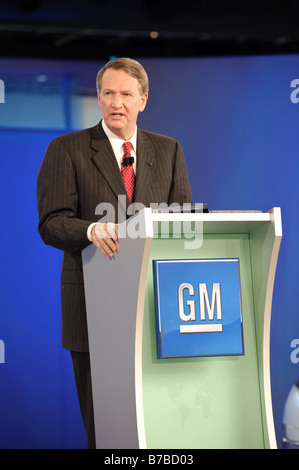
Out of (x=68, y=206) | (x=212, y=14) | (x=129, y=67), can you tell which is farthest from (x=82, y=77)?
(x=68, y=206)

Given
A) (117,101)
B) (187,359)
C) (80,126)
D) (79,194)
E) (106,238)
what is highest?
(80,126)

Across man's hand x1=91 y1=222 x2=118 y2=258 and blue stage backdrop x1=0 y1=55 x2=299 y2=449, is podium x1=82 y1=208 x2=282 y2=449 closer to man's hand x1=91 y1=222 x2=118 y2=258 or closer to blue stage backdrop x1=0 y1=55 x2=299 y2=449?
man's hand x1=91 y1=222 x2=118 y2=258

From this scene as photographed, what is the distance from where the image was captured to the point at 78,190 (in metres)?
2.09

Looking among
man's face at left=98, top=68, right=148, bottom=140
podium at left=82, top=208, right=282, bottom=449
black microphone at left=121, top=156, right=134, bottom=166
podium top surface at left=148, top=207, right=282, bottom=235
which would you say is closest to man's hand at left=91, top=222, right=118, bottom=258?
podium at left=82, top=208, right=282, bottom=449

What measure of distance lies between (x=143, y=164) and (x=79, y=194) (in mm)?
242

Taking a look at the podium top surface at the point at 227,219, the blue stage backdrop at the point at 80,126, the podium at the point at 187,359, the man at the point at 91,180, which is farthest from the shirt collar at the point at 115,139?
the blue stage backdrop at the point at 80,126

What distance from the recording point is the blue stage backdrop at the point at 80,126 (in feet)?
12.0

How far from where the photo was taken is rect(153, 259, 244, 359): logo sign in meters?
1.67

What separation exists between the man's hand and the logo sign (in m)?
0.12

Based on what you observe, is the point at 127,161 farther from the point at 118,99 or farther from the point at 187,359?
the point at 187,359

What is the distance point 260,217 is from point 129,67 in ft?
2.63

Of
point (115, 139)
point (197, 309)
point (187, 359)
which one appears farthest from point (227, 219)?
Answer: point (115, 139)

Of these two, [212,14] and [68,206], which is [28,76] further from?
[68,206]
